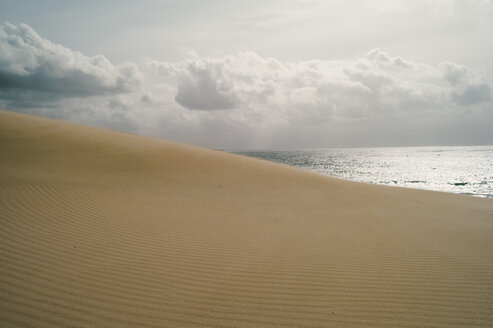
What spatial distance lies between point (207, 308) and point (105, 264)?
214cm

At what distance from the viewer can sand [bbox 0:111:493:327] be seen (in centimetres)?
351

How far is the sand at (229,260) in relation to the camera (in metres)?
3.51

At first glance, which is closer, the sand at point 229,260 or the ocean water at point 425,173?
the sand at point 229,260

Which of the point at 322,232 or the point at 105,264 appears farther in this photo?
the point at 322,232

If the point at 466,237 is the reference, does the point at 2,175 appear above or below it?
above

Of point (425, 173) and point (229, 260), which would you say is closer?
point (229, 260)

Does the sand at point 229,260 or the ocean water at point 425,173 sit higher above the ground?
the sand at point 229,260

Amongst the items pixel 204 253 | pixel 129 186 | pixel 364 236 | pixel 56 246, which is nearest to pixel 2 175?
pixel 129 186

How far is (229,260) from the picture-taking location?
517 centimetres

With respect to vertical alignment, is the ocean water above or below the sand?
below

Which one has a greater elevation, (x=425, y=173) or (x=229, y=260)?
(x=229, y=260)

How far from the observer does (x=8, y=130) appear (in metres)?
19.3

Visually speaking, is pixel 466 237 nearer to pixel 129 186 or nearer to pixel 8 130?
pixel 129 186

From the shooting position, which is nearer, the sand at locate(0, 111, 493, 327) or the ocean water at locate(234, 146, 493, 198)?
the sand at locate(0, 111, 493, 327)
